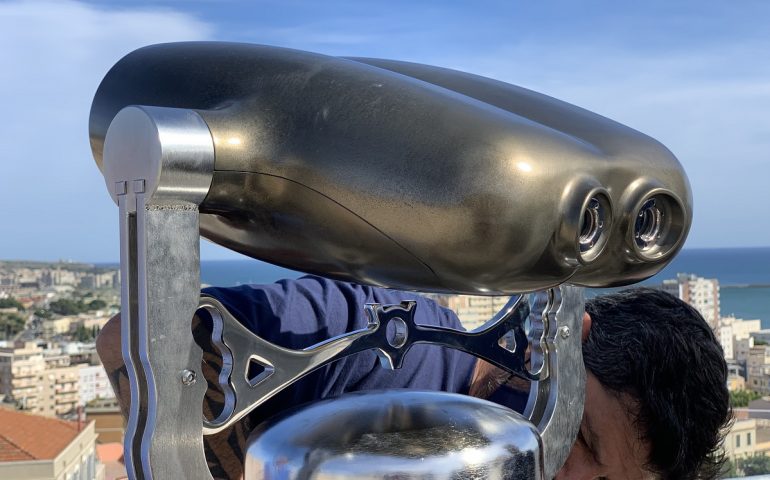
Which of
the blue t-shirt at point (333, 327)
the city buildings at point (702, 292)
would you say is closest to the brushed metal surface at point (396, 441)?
the blue t-shirt at point (333, 327)

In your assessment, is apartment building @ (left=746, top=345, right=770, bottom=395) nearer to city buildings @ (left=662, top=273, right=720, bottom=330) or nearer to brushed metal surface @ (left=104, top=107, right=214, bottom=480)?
city buildings @ (left=662, top=273, right=720, bottom=330)

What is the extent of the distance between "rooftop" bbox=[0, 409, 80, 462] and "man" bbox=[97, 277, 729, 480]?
→ 11.5m

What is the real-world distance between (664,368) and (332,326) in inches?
12.8

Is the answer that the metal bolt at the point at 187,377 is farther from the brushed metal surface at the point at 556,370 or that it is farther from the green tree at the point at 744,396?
the green tree at the point at 744,396

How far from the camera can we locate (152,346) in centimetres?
48

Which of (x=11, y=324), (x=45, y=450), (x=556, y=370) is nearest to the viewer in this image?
(x=556, y=370)

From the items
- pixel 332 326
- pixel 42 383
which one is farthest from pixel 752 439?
pixel 42 383

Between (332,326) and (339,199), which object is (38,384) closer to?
(332,326)

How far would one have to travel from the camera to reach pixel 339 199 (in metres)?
0.48

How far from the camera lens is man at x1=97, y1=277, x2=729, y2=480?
93 centimetres

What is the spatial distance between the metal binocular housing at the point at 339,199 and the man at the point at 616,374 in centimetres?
36

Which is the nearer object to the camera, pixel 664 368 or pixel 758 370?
Answer: pixel 664 368

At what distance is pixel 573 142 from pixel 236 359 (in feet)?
0.61

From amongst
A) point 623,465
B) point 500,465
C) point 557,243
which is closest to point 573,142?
point 557,243
